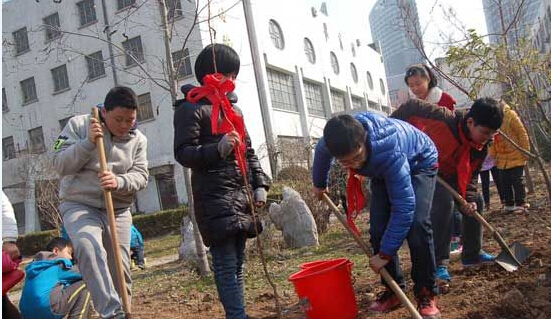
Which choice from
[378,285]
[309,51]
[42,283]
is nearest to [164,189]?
[309,51]

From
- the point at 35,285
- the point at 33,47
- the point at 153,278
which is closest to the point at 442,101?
the point at 35,285

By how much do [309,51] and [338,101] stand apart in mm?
4837

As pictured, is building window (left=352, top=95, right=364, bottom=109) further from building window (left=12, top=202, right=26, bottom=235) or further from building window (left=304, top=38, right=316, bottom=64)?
building window (left=12, top=202, right=26, bottom=235)

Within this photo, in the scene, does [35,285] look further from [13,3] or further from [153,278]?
[13,3]

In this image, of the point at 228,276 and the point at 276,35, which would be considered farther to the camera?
the point at 276,35

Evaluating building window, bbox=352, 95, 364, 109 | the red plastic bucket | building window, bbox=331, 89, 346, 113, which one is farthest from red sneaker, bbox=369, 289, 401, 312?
building window, bbox=352, 95, 364, 109

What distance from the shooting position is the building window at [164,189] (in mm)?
19344

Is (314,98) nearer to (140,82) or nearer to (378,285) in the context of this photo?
(140,82)

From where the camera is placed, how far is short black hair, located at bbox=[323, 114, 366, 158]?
97.1 inches

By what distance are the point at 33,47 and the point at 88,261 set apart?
876 inches

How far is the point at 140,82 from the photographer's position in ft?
61.7

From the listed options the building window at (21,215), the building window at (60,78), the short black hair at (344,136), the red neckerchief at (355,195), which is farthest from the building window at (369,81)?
the short black hair at (344,136)

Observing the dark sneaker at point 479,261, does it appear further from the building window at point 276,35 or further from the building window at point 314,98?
the building window at point 314,98

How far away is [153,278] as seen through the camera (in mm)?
6359
